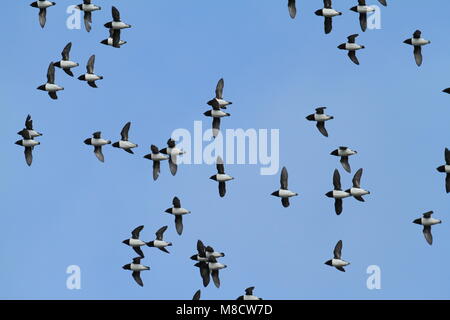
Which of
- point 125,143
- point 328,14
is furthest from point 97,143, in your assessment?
point 328,14

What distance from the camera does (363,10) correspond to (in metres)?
88.9

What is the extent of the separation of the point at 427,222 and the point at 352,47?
38.1ft

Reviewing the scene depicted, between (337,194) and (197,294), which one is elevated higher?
(337,194)

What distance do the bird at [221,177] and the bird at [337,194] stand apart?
5.64 m

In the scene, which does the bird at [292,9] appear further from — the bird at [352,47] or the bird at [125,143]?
the bird at [125,143]

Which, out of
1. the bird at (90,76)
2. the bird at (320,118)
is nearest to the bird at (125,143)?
the bird at (90,76)

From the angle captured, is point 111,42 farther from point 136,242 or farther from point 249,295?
point 249,295

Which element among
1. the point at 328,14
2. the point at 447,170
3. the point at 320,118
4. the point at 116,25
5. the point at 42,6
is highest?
the point at 42,6

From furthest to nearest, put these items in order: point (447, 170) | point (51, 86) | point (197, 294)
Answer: point (51, 86) → point (447, 170) → point (197, 294)

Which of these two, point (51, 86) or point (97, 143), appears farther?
point (51, 86)

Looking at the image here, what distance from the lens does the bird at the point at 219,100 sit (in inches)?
3457

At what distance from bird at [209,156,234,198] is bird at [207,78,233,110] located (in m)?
3.29

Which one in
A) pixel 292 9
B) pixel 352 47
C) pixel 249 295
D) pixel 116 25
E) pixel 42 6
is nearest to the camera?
pixel 249 295
